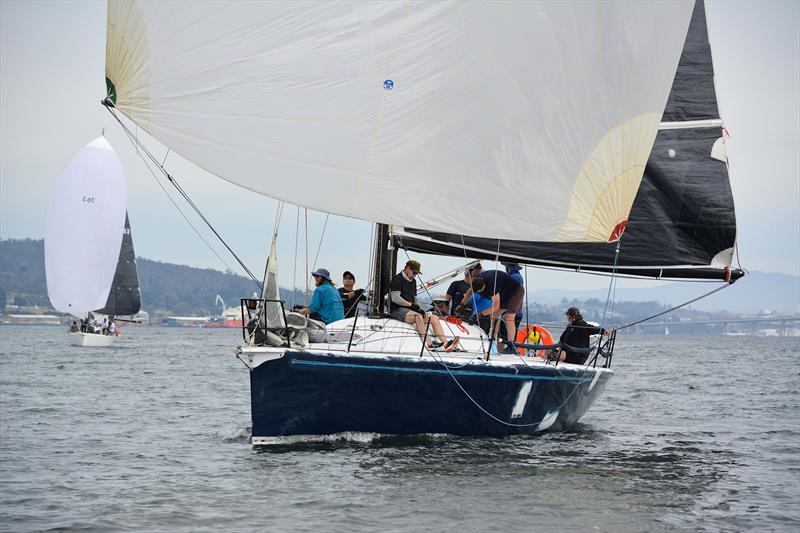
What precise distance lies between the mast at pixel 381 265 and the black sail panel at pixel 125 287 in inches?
1719

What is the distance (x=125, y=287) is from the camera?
186ft

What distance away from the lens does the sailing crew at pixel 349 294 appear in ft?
48.8

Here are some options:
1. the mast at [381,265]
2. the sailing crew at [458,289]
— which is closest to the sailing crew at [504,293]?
the sailing crew at [458,289]

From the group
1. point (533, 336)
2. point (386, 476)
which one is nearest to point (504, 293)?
point (533, 336)

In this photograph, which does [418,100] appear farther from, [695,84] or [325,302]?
[695,84]

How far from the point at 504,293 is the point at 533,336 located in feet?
4.17

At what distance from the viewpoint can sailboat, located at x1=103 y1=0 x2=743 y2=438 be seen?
9789 millimetres

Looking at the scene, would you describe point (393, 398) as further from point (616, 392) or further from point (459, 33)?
point (616, 392)

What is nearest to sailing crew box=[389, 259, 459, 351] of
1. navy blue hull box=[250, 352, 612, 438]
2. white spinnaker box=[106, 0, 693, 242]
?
navy blue hull box=[250, 352, 612, 438]

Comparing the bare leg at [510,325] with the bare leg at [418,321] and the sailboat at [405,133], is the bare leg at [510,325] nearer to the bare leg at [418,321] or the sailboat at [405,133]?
the sailboat at [405,133]

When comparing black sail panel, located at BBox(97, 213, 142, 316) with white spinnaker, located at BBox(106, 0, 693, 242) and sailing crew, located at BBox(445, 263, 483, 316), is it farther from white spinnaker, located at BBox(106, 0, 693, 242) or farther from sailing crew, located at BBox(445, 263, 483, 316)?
white spinnaker, located at BBox(106, 0, 693, 242)

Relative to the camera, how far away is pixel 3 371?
102 feet

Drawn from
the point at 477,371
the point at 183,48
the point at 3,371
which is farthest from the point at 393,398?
the point at 3,371

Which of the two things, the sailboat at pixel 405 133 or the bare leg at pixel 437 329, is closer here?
the sailboat at pixel 405 133
